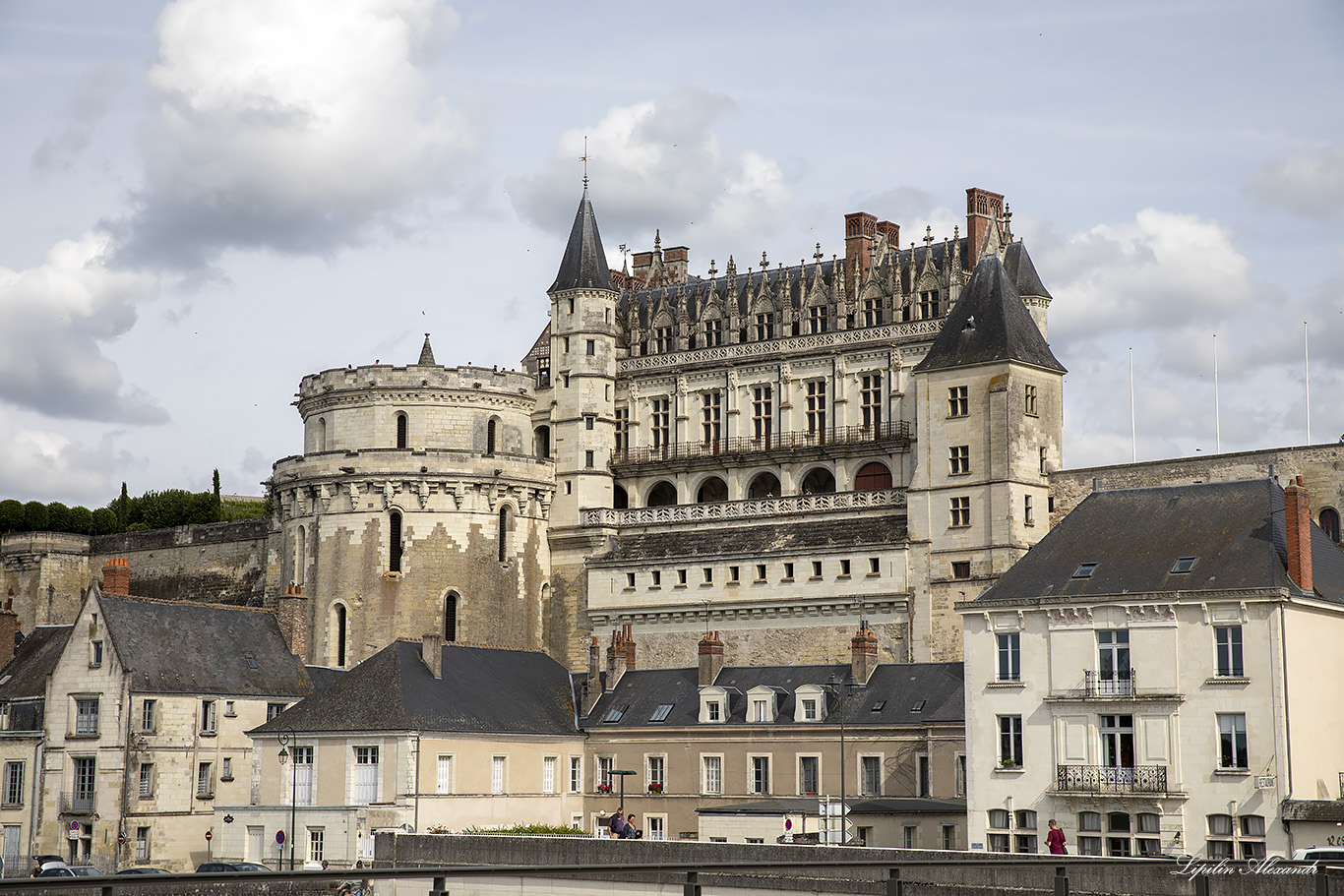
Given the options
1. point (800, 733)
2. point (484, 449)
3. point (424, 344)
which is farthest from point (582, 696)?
point (424, 344)

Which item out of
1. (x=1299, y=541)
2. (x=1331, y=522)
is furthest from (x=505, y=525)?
(x=1299, y=541)

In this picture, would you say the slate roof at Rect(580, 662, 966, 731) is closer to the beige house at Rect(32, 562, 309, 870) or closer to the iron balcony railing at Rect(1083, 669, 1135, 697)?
the iron balcony railing at Rect(1083, 669, 1135, 697)

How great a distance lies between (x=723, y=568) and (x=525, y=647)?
287 inches

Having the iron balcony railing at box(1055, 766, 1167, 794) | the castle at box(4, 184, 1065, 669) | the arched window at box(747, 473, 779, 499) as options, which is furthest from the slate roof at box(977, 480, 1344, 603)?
the arched window at box(747, 473, 779, 499)

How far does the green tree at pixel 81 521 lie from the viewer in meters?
74.5

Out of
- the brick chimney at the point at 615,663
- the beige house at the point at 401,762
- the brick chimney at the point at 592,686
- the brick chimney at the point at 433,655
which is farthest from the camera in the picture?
the brick chimney at the point at 615,663

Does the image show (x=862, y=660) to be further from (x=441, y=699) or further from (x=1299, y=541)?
(x=1299, y=541)

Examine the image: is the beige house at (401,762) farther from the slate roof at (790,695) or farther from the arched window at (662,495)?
the arched window at (662,495)

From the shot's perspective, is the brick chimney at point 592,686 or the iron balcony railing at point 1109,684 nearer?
the iron balcony railing at point 1109,684

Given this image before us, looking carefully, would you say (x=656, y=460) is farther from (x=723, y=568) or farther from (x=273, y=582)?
(x=273, y=582)

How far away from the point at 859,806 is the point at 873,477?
20.1 meters

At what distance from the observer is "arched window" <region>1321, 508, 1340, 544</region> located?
140ft

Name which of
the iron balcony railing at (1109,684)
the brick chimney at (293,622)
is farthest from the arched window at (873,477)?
the iron balcony railing at (1109,684)

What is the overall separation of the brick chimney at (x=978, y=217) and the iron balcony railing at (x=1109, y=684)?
23475 millimetres
